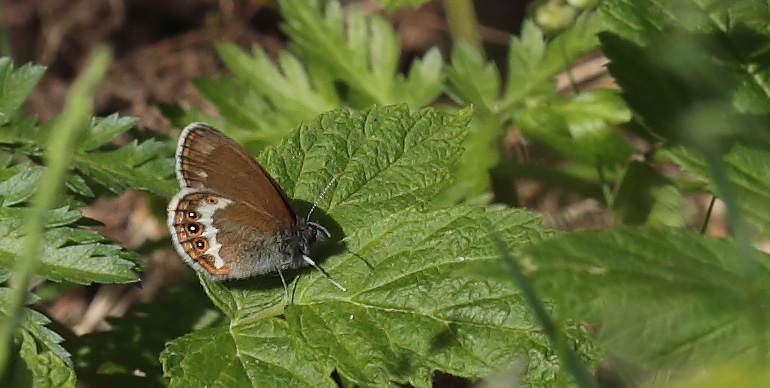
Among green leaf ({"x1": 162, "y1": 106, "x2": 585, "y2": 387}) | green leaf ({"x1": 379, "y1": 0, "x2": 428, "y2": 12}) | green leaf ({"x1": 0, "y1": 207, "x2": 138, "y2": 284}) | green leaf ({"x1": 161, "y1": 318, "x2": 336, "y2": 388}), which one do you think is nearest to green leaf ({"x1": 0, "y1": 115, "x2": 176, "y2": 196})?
green leaf ({"x1": 0, "y1": 207, "x2": 138, "y2": 284})

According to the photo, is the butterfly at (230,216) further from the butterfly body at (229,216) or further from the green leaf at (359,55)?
the green leaf at (359,55)

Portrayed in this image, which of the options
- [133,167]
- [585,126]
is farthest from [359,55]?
[133,167]

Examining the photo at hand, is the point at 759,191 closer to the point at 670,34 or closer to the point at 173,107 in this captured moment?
the point at 670,34

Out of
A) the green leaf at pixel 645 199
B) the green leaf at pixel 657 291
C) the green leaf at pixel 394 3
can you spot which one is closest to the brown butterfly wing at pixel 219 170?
the green leaf at pixel 394 3

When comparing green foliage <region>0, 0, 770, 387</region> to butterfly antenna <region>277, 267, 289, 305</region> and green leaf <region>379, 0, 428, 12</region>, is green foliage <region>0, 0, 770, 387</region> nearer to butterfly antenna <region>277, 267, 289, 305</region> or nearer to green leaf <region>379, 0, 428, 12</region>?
butterfly antenna <region>277, 267, 289, 305</region>

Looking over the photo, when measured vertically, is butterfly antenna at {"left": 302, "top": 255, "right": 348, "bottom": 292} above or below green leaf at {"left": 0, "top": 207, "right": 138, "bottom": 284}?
below

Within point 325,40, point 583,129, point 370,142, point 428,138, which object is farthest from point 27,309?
point 583,129
